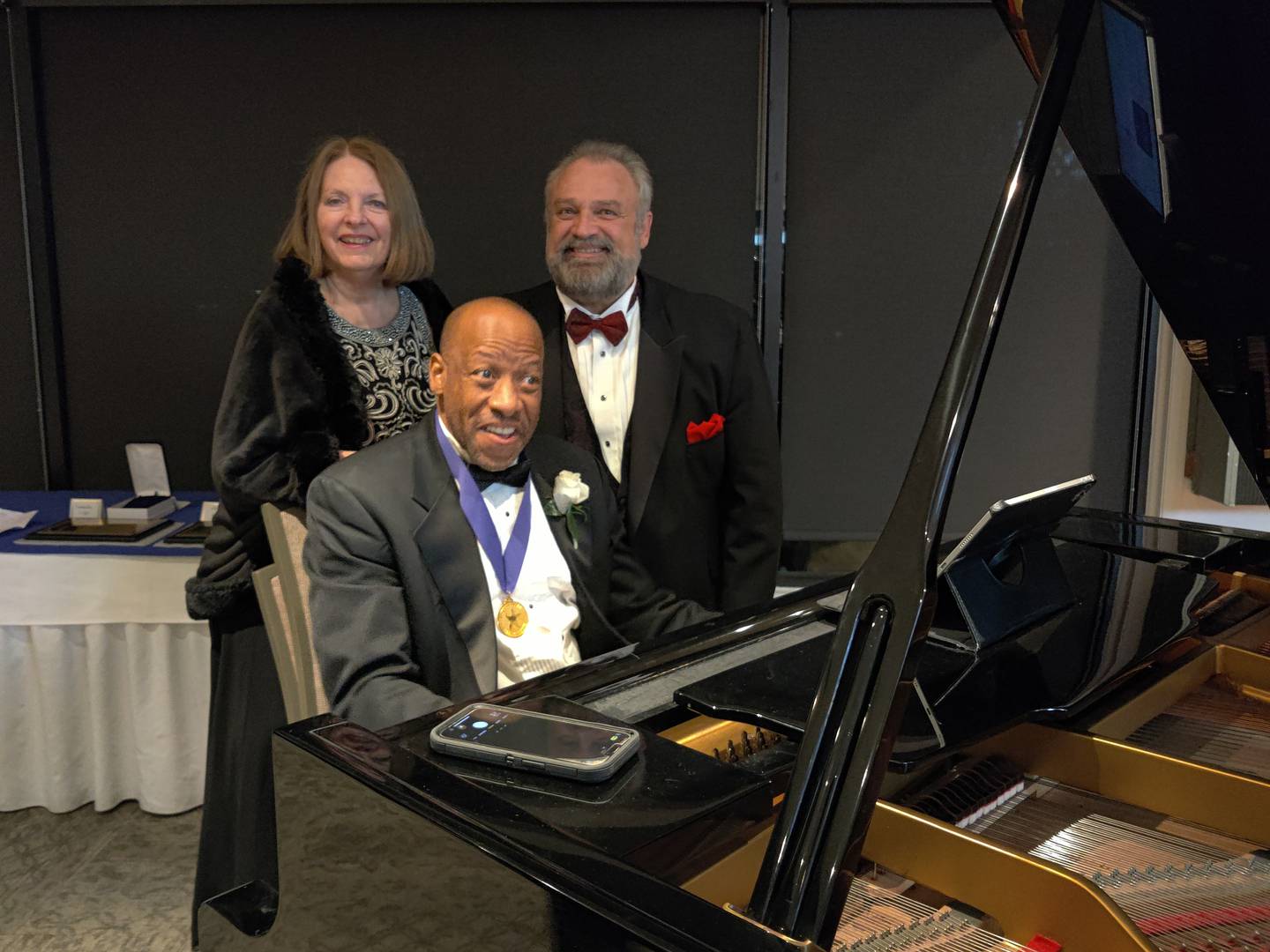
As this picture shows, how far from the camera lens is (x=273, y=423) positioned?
2.42 metres

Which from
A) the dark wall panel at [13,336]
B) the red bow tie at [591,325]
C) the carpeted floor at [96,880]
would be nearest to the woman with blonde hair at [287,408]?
the carpeted floor at [96,880]

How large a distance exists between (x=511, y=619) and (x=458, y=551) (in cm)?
17

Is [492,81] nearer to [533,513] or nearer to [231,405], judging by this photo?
[231,405]

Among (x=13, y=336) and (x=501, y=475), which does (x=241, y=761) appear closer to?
(x=501, y=475)

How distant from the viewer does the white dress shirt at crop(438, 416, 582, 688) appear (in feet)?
6.53

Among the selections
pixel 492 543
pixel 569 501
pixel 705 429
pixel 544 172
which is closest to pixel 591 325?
pixel 705 429

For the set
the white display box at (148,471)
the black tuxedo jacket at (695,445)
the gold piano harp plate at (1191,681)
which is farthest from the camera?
the white display box at (148,471)

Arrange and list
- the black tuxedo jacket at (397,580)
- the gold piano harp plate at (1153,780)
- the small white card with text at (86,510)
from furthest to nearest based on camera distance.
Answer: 1. the small white card with text at (86,510)
2. the black tuxedo jacket at (397,580)
3. the gold piano harp plate at (1153,780)

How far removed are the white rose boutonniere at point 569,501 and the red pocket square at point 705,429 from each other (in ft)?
2.13

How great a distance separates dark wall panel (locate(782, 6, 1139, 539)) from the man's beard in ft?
4.16

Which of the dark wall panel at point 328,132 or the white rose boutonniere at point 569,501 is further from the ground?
the dark wall panel at point 328,132

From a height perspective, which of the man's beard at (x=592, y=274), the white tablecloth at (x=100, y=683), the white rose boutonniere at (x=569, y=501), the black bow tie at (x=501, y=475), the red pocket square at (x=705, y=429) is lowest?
the white tablecloth at (x=100, y=683)

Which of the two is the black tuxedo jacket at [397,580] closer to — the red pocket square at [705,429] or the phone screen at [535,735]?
the phone screen at [535,735]

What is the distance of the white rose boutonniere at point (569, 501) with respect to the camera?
2.07 metres
